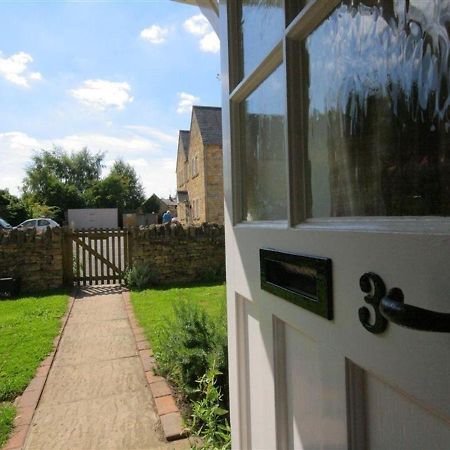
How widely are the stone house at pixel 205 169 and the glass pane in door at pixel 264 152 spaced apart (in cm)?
1503

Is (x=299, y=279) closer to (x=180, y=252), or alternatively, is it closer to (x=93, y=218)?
(x=180, y=252)

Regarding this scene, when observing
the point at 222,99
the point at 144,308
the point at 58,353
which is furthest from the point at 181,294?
the point at 222,99

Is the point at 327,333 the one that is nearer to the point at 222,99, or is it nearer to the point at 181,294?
the point at 222,99

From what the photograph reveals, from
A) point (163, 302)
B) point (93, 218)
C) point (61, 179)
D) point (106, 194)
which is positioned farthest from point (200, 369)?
point (61, 179)

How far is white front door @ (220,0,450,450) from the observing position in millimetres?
590

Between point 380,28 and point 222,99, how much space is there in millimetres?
958

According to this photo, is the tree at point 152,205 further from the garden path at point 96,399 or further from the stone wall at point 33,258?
the garden path at point 96,399

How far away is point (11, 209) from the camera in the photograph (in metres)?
26.7

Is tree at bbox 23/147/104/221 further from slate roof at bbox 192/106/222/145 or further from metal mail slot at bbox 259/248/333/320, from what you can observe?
metal mail slot at bbox 259/248/333/320

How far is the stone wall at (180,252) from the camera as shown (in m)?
8.88

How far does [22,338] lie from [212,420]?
137 inches

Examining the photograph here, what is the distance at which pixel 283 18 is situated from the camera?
3.41 ft

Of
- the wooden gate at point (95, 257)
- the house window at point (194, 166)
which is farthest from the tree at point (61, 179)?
the wooden gate at point (95, 257)

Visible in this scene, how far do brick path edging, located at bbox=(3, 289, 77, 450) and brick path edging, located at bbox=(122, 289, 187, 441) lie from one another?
3.24ft
